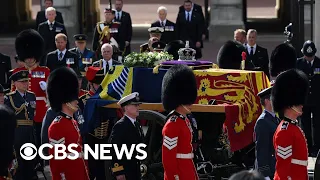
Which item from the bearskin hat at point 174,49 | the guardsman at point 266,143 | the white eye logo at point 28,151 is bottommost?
the white eye logo at point 28,151

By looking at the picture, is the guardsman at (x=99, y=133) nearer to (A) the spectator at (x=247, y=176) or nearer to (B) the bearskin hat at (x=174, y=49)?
(B) the bearskin hat at (x=174, y=49)

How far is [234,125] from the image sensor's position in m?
11.6

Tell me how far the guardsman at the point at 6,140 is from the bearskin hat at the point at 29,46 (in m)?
5.07

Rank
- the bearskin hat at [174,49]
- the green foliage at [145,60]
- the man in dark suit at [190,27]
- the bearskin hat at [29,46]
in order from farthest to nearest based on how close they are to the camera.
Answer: the man in dark suit at [190,27] < the bearskin hat at [29,46] < the bearskin hat at [174,49] < the green foliage at [145,60]

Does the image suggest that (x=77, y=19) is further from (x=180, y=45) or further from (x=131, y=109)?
(x=131, y=109)

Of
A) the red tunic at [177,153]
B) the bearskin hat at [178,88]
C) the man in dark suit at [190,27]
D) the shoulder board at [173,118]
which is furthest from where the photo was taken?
the man in dark suit at [190,27]

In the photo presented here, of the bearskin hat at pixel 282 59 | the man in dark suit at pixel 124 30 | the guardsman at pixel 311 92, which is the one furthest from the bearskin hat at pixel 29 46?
the guardsman at pixel 311 92

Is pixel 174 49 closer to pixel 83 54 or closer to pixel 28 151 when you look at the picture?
pixel 83 54

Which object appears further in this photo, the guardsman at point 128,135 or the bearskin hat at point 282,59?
the bearskin hat at point 282,59

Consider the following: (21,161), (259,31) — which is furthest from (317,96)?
(259,31)

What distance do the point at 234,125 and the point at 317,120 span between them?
117 inches

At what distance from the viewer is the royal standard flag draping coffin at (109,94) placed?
12070mm

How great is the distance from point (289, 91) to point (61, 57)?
5409mm

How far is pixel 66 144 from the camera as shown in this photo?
31.9 feet
